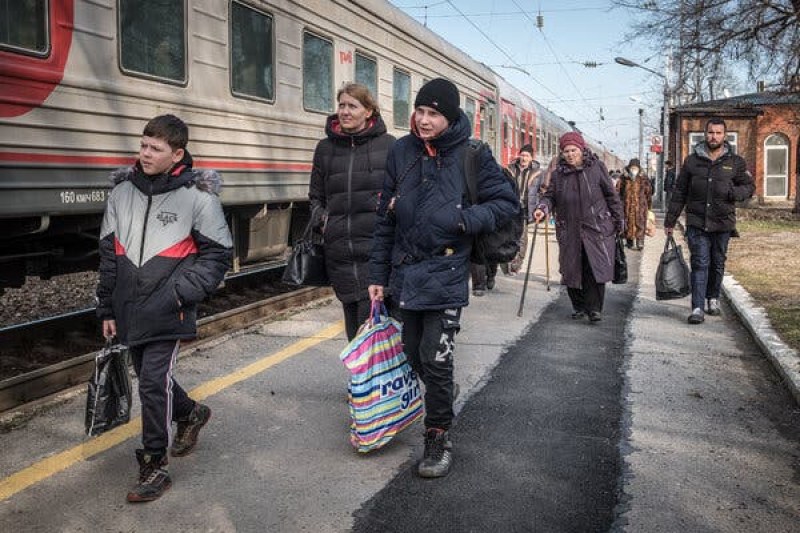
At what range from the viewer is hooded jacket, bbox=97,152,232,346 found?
378cm

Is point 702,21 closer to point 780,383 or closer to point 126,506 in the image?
point 780,383

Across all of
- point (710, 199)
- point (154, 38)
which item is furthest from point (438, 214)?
point (710, 199)

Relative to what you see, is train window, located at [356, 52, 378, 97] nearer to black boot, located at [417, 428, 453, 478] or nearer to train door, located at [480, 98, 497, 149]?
black boot, located at [417, 428, 453, 478]

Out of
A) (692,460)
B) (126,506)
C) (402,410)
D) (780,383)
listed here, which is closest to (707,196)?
(780,383)

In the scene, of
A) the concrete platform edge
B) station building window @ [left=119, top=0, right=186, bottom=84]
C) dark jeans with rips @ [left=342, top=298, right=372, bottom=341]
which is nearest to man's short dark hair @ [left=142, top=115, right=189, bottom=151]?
dark jeans with rips @ [left=342, top=298, right=372, bottom=341]

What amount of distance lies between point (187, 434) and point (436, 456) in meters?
1.22

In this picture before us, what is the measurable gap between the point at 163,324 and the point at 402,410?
126 centimetres

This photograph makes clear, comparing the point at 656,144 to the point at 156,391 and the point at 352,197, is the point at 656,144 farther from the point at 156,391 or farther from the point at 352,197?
the point at 156,391

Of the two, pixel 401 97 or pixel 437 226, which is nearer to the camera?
pixel 437 226

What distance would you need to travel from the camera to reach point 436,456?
4.08 metres

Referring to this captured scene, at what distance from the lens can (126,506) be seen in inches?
146

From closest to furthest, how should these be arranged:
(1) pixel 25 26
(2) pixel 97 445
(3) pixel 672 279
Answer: (2) pixel 97 445 → (1) pixel 25 26 → (3) pixel 672 279

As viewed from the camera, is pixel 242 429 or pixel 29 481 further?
pixel 242 429

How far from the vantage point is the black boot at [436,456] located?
402 centimetres
